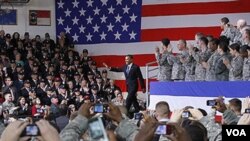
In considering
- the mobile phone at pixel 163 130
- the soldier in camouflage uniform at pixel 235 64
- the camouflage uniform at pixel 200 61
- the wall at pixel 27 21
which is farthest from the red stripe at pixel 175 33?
the mobile phone at pixel 163 130

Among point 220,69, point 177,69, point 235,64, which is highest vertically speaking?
point 235,64

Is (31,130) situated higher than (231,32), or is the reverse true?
(231,32)

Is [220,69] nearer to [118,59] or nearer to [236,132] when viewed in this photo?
[236,132]

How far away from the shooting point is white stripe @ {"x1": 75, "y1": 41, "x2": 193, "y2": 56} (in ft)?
58.3

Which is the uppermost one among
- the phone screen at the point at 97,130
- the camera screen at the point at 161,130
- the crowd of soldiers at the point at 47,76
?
the phone screen at the point at 97,130

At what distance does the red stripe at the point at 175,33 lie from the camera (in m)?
16.6

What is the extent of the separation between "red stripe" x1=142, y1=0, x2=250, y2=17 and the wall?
2707 millimetres

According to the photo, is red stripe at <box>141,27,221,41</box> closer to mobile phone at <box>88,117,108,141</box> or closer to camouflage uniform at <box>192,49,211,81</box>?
camouflage uniform at <box>192,49,211,81</box>

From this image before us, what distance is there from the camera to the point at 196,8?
17.0 m

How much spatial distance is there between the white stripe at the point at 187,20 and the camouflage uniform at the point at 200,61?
16.7 feet

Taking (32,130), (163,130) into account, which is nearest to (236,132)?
(163,130)

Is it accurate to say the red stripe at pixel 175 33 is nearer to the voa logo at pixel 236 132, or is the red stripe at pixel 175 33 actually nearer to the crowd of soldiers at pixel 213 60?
the crowd of soldiers at pixel 213 60

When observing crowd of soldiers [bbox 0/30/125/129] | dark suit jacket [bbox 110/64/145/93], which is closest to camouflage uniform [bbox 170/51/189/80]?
dark suit jacket [bbox 110/64/145/93]

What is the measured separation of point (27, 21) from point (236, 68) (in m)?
9.59
